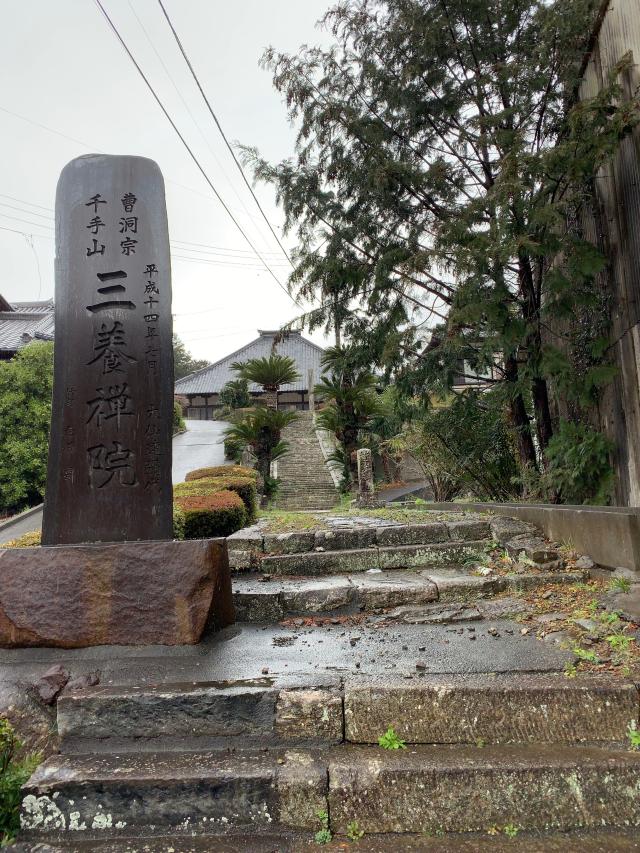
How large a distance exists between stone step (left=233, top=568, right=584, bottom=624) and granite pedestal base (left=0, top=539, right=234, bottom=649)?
0.76 m

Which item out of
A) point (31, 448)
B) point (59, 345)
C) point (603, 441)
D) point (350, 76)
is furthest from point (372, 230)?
point (31, 448)

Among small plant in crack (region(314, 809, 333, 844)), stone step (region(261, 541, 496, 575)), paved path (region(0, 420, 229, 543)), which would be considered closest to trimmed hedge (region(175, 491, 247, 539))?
stone step (region(261, 541, 496, 575))

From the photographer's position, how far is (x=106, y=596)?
3107mm

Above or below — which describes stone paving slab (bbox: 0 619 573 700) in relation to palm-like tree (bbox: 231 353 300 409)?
below

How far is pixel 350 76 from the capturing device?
7.73m

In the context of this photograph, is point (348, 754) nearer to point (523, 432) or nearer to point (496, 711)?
point (496, 711)

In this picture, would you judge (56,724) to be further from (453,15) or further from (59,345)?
(453,15)

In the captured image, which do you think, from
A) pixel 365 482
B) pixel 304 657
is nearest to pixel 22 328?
pixel 365 482

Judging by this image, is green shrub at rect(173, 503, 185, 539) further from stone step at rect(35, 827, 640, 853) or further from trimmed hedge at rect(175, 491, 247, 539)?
stone step at rect(35, 827, 640, 853)

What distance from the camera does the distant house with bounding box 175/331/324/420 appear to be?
36219mm

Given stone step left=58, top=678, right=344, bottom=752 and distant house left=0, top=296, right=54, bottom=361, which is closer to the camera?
stone step left=58, top=678, right=344, bottom=752

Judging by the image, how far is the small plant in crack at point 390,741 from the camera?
7.68 ft

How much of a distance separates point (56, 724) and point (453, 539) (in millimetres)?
3626

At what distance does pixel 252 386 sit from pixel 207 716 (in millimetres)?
33846
